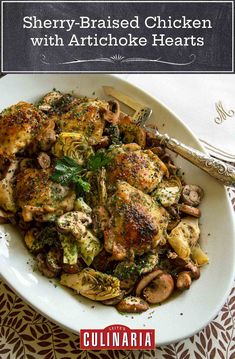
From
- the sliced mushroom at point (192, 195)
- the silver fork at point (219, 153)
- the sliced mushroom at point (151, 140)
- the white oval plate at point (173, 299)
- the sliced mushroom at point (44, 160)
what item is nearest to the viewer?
the white oval plate at point (173, 299)

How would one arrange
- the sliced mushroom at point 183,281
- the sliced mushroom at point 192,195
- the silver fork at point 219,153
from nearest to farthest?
the sliced mushroom at point 183,281
the sliced mushroom at point 192,195
the silver fork at point 219,153

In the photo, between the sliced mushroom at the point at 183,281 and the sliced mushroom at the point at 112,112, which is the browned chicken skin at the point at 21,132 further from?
the sliced mushroom at the point at 183,281

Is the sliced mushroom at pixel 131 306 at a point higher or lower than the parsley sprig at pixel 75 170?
lower

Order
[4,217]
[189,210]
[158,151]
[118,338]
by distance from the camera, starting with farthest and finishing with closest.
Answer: [158,151]
[189,210]
[4,217]
[118,338]

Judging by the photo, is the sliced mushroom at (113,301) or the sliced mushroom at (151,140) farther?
the sliced mushroom at (151,140)

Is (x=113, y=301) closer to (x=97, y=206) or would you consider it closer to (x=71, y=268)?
(x=71, y=268)

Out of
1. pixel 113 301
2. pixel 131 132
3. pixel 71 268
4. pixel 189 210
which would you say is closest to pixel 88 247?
pixel 71 268

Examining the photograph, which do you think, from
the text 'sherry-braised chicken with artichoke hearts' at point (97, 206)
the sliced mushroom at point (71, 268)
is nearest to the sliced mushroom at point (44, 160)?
the text 'sherry-braised chicken with artichoke hearts' at point (97, 206)
